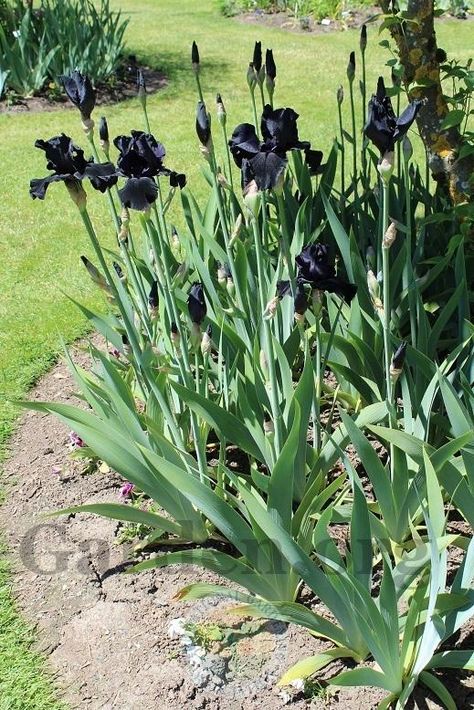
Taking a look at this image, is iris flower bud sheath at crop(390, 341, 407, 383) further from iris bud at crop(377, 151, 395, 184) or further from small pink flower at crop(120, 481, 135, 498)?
small pink flower at crop(120, 481, 135, 498)

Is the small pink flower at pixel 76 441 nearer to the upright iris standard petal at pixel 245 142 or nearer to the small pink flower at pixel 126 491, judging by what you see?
the small pink flower at pixel 126 491

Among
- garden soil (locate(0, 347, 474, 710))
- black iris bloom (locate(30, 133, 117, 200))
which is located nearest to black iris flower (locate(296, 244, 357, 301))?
black iris bloom (locate(30, 133, 117, 200))

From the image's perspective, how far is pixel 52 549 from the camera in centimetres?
262

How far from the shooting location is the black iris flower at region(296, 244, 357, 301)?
6.73ft

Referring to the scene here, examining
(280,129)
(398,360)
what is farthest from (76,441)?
(280,129)

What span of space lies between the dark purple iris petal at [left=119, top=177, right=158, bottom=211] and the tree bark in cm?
159

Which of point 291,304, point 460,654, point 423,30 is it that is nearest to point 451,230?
point 423,30

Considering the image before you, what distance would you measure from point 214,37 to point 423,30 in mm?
8833

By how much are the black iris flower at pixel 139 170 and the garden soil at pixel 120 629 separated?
1226mm

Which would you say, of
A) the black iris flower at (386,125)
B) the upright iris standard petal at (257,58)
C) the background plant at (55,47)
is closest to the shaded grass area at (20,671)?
the black iris flower at (386,125)

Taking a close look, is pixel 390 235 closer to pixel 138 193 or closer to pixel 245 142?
pixel 245 142

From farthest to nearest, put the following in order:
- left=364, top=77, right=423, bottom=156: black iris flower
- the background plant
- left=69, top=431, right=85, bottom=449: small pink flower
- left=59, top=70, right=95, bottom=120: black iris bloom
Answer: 1. the background plant
2. left=69, top=431, right=85, bottom=449: small pink flower
3. left=59, top=70, right=95, bottom=120: black iris bloom
4. left=364, top=77, right=423, bottom=156: black iris flower

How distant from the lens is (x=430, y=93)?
3.26 m

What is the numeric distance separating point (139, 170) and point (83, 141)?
5594 mm
